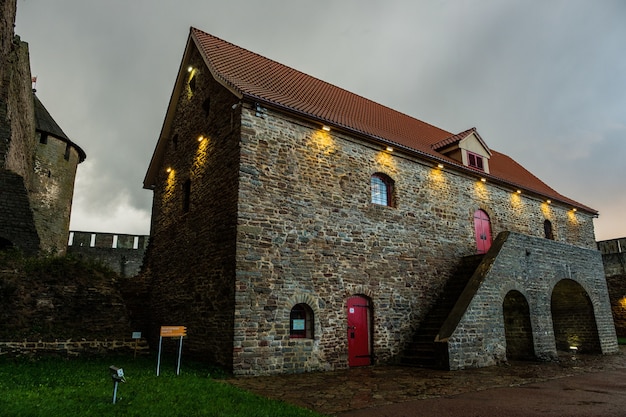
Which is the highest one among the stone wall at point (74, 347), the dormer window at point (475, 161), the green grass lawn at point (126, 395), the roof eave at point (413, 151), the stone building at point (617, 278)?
the dormer window at point (475, 161)

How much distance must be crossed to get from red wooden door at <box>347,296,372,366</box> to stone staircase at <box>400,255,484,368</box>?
4.54 feet

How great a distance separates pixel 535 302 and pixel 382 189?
6.67 metres

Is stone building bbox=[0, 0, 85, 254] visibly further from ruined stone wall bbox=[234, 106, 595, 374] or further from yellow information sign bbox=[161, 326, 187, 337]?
ruined stone wall bbox=[234, 106, 595, 374]

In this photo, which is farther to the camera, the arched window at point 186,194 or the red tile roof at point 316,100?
the arched window at point 186,194

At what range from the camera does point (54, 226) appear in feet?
78.7

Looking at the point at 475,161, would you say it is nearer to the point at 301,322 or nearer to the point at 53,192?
the point at 301,322

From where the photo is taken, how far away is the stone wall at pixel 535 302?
11875 mm

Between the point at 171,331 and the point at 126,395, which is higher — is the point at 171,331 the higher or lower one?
the higher one

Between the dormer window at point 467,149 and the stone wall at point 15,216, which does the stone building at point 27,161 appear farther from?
the dormer window at point 467,149

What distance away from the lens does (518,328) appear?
14.3 meters

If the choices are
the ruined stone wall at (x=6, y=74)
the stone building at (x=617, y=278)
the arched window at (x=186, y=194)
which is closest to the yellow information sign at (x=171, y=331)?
the arched window at (x=186, y=194)

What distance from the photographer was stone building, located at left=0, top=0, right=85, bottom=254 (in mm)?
14414

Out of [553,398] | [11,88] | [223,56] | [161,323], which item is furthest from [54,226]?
[553,398]

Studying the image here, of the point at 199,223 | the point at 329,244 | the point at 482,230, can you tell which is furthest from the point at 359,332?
the point at 482,230
